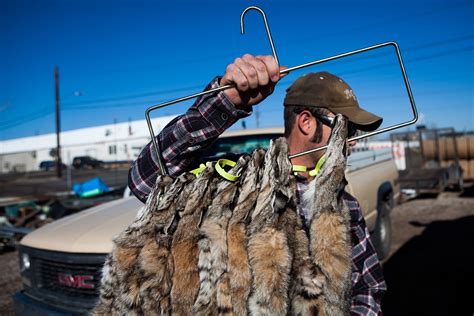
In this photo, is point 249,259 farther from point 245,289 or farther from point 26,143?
point 26,143

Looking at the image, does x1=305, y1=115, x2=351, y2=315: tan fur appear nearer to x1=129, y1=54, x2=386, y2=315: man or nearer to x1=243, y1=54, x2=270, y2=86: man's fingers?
x1=129, y1=54, x2=386, y2=315: man

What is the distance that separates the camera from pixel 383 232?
6074 mm

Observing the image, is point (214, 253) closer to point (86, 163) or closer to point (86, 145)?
point (86, 163)

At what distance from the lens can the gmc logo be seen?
10.1ft

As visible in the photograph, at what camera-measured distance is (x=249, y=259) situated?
3.48 ft

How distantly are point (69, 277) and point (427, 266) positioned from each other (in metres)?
5.17

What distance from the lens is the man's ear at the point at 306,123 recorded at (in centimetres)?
155

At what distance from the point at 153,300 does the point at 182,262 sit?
14 centimetres

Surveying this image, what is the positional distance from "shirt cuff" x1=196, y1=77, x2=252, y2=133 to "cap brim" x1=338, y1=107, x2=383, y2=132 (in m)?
0.44

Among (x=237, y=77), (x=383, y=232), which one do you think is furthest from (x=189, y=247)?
(x=383, y=232)

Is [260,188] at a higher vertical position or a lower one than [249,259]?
higher

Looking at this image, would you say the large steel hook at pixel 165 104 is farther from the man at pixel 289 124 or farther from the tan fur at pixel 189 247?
the tan fur at pixel 189 247

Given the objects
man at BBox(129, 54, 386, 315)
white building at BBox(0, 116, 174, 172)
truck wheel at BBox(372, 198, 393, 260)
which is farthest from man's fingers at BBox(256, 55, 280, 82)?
white building at BBox(0, 116, 174, 172)

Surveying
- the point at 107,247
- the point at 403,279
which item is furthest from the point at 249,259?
the point at 403,279
